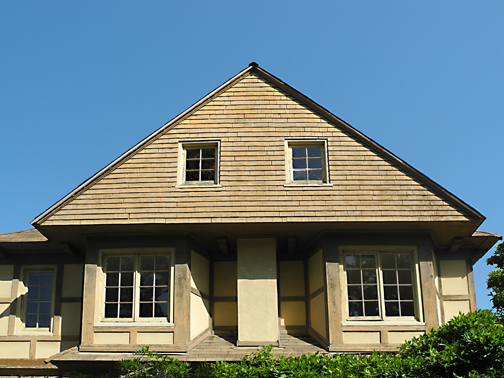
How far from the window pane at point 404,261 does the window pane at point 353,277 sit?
946 millimetres

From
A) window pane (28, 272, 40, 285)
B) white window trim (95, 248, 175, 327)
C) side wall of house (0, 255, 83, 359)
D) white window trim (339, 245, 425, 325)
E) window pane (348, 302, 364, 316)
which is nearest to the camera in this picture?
white window trim (339, 245, 425, 325)

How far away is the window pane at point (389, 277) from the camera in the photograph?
45.4 feet

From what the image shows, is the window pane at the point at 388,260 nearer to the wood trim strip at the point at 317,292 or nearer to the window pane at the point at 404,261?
the window pane at the point at 404,261

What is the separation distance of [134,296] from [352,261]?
493 cm

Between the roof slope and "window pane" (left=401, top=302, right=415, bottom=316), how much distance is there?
1.88m

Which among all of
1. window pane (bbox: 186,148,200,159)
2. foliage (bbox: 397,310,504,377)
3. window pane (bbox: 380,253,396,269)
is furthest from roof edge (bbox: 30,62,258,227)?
foliage (bbox: 397,310,504,377)

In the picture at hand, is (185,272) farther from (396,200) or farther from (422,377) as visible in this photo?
(422,377)

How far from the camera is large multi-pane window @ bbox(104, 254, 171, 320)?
13750mm

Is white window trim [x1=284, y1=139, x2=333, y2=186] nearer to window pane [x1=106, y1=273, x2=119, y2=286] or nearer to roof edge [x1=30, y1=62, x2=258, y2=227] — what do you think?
roof edge [x1=30, y1=62, x2=258, y2=227]

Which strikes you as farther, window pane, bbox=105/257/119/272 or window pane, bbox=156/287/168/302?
window pane, bbox=105/257/119/272

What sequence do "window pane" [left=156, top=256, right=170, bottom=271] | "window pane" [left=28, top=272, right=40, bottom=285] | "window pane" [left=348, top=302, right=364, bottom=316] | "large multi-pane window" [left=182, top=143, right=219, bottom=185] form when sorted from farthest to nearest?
"window pane" [left=28, top=272, right=40, bottom=285], "large multi-pane window" [left=182, top=143, right=219, bottom=185], "window pane" [left=156, top=256, right=170, bottom=271], "window pane" [left=348, top=302, right=364, bottom=316]

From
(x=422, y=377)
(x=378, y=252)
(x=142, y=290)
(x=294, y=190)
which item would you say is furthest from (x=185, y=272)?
(x=422, y=377)

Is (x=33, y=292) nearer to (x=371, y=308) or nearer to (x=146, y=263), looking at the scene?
(x=146, y=263)

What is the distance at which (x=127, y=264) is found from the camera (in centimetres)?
1412
